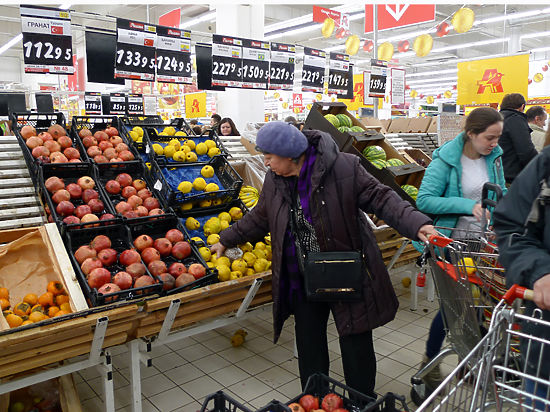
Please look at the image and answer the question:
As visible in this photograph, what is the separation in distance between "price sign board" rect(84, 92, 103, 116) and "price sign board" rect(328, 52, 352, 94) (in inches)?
224

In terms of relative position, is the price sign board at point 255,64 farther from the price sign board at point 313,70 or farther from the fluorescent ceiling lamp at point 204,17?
the fluorescent ceiling lamp at point 204,17

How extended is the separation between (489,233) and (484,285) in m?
0.38

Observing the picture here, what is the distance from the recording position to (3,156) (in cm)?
341

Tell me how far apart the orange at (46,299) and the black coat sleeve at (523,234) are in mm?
2279

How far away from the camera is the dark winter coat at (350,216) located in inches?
89.8

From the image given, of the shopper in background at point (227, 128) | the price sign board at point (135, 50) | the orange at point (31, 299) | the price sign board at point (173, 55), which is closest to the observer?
the orange at point (31, 299)

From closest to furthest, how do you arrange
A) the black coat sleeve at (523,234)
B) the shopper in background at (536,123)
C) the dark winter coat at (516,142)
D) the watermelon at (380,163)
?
the black coat sleeve at (523,234)
the watermelon at (380,163)
the dark winter coat at (516,142)
the shopper in background at (536,123)

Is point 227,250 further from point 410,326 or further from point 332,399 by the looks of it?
point 410,326

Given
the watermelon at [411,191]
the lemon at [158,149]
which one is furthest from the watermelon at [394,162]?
the lemon at [158,149]

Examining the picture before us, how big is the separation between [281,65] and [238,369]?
5083 millimetres

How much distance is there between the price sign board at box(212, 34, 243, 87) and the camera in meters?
6.42

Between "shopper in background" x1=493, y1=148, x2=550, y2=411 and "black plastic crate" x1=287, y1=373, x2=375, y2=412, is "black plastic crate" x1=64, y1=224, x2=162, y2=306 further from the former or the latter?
"shopper in background" x1=493, y1=148, x2=550, y2=411

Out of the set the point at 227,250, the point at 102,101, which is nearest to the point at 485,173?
the point at 227,250

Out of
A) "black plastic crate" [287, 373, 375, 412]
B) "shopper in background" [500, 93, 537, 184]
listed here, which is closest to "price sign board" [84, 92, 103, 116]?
"shopper in background" [500, 93, 537, 184]
